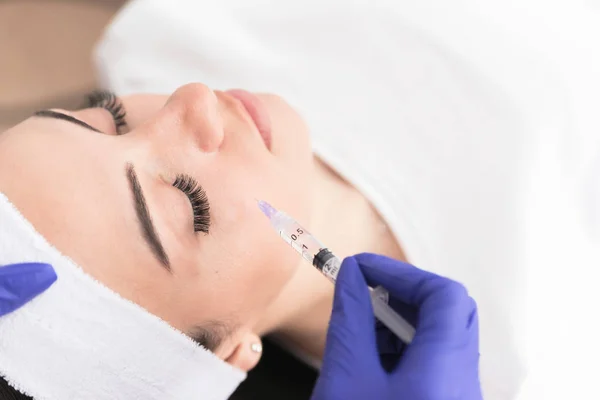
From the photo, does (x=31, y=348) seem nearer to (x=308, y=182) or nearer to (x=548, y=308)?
(x=308, y=182)

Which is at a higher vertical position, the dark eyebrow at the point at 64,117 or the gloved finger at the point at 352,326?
the gloved finger at the point at 352,326

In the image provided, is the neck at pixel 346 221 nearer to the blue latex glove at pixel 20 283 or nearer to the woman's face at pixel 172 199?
the woman's face at pixel 172 199

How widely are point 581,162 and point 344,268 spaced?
24.2 inches

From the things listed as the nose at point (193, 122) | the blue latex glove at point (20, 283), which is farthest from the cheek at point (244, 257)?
the blue latex glove at point (20, 283)

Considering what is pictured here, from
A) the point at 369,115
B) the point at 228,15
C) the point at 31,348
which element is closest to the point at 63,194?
the point at 31,348

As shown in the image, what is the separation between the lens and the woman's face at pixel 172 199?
0.73 m

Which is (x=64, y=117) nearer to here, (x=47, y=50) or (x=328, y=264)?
(x=328, y=264)

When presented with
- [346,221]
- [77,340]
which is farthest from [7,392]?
[346,221]

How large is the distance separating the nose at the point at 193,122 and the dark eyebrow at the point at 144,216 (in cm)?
9

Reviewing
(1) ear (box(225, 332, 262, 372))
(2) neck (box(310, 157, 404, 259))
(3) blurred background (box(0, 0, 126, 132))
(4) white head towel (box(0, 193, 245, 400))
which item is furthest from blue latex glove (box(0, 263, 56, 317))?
(3) blurred background (box(0, 0, 126, 132))

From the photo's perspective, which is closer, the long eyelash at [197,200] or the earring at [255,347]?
the long eyelash at [197,200]

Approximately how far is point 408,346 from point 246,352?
30cm

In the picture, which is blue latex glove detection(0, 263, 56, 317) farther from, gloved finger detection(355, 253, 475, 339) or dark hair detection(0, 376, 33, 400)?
gloved finger detection(355, 253, 475, 339)

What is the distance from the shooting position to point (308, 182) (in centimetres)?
93
